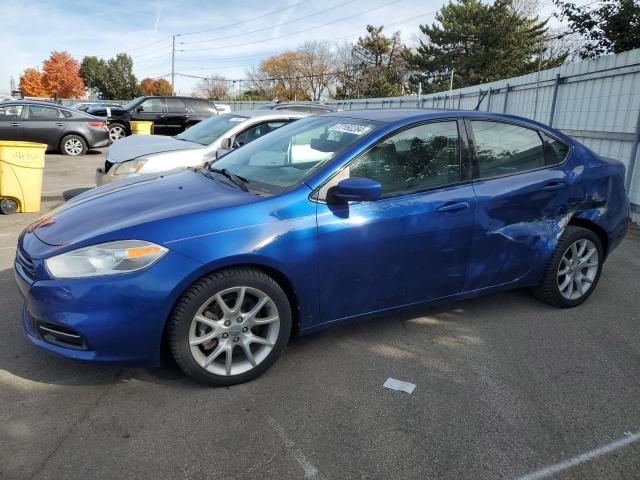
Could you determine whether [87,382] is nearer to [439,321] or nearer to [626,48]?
[439,321]

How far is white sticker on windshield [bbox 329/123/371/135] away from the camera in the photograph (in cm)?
346

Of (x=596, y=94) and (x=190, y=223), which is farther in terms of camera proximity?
(x=596, y=94)

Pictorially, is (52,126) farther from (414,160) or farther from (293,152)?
(414,160)

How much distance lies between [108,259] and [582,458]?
253 cm

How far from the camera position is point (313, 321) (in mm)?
3168

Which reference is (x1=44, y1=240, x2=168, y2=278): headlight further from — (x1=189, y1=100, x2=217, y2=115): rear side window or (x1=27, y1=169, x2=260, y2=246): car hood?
(x1=189, y1=100, x2=217, y2=115): rear side window

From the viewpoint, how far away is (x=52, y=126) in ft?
44.6

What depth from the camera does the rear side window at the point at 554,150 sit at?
13.2 feet

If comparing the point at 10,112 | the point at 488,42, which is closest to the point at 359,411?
the point at 10,112

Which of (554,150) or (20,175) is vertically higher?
(554,150)

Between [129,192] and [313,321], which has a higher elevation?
[129,192]

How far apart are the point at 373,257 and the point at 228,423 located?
4.21 ft

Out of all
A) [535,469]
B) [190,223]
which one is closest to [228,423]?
[190,223]

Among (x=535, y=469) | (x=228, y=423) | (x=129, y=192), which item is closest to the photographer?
(x=535, y=469)
